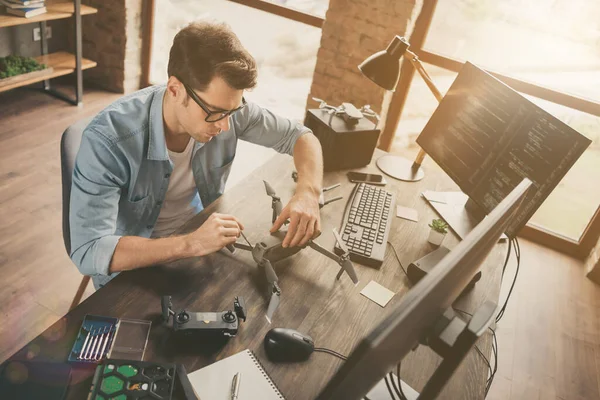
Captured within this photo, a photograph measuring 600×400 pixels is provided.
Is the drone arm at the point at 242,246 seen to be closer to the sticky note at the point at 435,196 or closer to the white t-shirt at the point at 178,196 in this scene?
the white t-shirt at the point at 178,196

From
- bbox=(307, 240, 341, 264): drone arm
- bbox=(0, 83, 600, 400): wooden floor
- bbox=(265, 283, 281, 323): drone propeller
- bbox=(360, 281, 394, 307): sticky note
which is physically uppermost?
bbox=(307, 240, 341, 264): drone arm

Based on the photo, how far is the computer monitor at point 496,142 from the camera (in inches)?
54.4

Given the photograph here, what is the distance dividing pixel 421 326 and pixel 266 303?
0.53m

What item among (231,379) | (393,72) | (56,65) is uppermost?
(393,72)

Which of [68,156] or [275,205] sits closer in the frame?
[68,156]

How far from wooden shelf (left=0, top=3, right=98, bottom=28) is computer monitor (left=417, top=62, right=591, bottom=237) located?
112 inches

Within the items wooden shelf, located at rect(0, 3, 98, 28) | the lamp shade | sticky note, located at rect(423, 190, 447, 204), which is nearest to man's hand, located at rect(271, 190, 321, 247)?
sticky note, located at rect(423, 190, 447, 204)

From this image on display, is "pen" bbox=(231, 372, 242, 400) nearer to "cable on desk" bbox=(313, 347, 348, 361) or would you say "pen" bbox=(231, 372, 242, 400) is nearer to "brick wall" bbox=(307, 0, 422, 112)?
"cable on desk" bbox=(313, 347, 348, 361)

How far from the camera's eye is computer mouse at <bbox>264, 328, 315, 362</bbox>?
1061mm

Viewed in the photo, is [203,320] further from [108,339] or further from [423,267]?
[423,267]

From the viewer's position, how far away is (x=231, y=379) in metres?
0.99

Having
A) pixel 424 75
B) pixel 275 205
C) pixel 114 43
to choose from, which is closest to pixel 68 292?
pixel 275 205

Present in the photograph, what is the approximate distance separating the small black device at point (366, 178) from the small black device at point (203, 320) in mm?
935

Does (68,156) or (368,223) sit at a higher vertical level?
(68,156)
